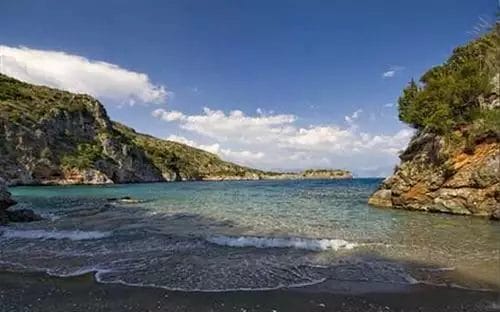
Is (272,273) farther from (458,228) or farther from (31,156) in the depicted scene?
(31,156)

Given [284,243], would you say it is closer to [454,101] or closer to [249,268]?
[249,268]

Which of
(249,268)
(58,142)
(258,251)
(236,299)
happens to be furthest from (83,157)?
(236,299)

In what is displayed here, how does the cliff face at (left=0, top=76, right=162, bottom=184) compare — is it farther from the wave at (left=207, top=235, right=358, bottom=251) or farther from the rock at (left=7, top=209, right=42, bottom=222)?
the wave at (left=207, top=235, right=358, bottom=251)

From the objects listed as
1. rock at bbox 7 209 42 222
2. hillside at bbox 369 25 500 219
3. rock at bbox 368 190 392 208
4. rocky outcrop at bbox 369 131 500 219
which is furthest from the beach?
rock at bbox 368 190 392 208

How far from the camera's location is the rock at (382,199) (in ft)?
119

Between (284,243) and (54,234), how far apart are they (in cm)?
1112

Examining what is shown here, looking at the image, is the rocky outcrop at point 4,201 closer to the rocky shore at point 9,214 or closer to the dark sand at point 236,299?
the rocky shore at point 9,214

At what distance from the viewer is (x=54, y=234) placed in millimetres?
19281

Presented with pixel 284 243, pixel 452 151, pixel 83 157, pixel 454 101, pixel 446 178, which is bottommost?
pixel 284 243

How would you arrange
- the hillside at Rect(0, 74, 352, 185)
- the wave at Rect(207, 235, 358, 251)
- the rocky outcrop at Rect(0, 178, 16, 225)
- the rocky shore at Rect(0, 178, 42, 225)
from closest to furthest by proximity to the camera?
the wave at Rect(207, 235, 358, 251), the rocky shore at Rect(0, 178, 42, 225), the rocky outcrop at Rect(0, 178, 16, 225), the hillside at Rect(0, 74, 352, 185)

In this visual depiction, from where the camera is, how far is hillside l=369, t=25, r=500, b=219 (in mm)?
28250

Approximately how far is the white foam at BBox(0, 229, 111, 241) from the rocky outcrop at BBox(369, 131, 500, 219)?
24072mm

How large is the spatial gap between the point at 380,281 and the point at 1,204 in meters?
23.8

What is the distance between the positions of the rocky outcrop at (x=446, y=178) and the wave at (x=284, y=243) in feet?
49.8
